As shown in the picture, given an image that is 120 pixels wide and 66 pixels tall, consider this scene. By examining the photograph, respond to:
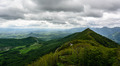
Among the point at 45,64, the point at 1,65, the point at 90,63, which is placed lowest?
the point at 1,65

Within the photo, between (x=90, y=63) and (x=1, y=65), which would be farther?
(x=1, y=65)

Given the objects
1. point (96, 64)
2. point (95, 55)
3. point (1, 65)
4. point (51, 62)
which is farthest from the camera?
point (1, 65)

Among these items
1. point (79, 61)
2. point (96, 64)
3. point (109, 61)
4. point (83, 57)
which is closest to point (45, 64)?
point (79, 61)

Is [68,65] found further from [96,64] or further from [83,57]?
[96,64]

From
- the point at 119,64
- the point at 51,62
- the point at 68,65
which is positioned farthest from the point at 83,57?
the point at 51,62

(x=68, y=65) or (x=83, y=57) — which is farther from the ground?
(x=83, y=57)

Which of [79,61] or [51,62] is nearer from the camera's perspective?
[79,61]

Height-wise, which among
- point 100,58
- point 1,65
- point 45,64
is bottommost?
point 1,65

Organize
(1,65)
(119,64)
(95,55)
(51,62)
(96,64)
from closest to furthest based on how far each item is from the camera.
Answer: (119,64) < (96,64) < (95,55) < (51,62) < (1,65)

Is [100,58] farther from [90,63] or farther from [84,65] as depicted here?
[84,65]
